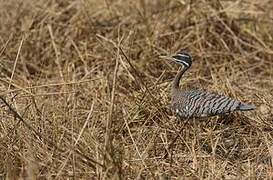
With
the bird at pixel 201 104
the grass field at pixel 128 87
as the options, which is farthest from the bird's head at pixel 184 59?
the grass field at pixel 128 87

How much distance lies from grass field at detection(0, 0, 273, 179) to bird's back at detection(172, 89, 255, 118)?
18cm

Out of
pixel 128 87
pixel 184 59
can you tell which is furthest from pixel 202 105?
pixel 128 87

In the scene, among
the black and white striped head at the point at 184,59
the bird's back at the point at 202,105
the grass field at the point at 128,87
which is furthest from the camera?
the black and white striped head at the point at 184,59

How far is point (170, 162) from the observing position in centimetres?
456

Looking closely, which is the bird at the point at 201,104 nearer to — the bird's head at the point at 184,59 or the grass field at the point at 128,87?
the bird's head at the point at 184,59

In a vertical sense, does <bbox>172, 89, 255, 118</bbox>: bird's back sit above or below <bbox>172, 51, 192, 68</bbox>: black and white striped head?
below

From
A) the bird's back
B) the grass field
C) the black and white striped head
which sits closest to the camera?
the grass field

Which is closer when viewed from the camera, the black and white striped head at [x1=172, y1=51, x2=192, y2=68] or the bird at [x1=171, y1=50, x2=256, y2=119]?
the bird at [x1=171, y1=50, x2=256, y2=119]

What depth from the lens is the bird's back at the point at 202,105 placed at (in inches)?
180

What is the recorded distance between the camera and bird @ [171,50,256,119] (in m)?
A: 4.59

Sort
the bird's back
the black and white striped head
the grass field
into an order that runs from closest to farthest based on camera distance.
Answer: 1. the grass field
2. the bird's back
3. the black and white striped head

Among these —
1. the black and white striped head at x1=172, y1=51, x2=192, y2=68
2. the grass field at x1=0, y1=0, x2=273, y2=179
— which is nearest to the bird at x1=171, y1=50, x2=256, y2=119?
the black and white striped head at x1=172, y1=51, x2=192, y2=68

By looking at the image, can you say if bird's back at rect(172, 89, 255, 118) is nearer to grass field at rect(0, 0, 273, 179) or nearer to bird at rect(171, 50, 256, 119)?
bird at rect(171, 50, 256, 119)

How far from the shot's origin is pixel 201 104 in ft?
15.5
